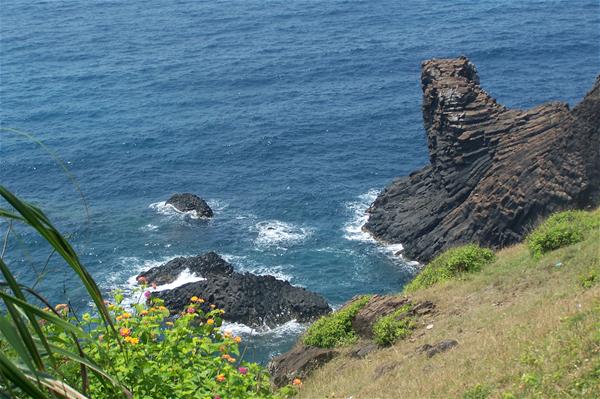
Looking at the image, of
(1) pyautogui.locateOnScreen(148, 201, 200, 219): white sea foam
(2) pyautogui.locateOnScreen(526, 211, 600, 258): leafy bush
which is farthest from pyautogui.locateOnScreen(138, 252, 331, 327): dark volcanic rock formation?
(2) pyautogui.locateOnScreen(526, 211, 600, 258): leafy bush

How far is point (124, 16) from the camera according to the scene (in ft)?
398

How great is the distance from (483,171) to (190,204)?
21.7m

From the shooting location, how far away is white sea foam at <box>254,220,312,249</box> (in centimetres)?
5797

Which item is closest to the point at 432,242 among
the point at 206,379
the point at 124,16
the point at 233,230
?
the point at 233,230

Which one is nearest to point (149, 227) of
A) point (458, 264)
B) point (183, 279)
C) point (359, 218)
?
point (183, 279)

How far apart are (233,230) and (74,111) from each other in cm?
3241

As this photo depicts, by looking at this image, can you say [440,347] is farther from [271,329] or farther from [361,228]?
[361,228]

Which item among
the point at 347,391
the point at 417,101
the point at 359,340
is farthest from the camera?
the point at 417,101

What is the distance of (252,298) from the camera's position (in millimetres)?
49844

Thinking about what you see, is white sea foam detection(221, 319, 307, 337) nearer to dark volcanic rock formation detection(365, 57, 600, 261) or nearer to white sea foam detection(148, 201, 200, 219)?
dark volcanic rock formation detection(365, 57, 600, 261)

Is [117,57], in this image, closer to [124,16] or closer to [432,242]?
[124,16]

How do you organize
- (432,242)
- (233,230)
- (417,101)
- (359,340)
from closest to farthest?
(359,340)
(432,242)
(233,230)
(417,101)

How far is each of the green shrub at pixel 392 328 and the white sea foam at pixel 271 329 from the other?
2107 cm

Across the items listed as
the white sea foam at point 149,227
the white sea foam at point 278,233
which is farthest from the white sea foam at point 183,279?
the white sea foam at point 149,227
